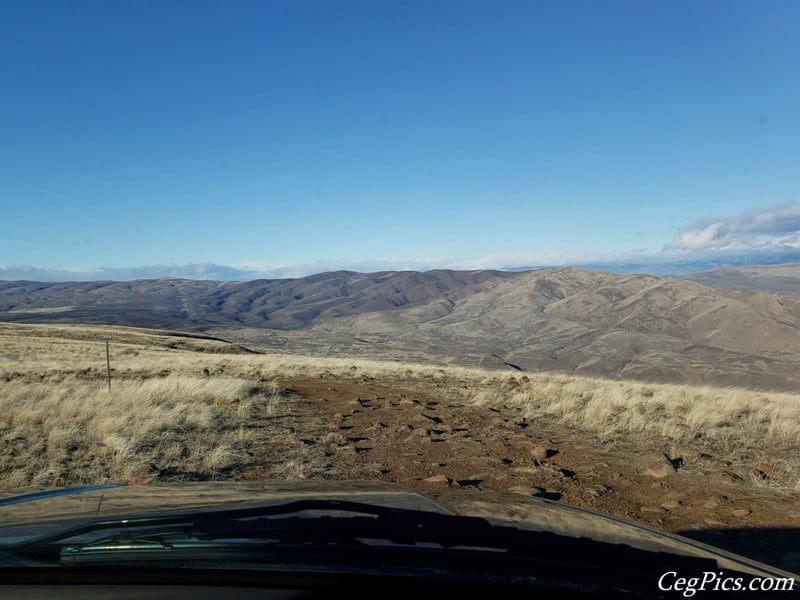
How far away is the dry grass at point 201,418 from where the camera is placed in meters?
7.74

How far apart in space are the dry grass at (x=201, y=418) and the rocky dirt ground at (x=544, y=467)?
0.50 m

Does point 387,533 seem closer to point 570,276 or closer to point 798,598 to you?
point 798,598

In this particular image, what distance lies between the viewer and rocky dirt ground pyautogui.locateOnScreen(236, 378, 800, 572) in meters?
5.99

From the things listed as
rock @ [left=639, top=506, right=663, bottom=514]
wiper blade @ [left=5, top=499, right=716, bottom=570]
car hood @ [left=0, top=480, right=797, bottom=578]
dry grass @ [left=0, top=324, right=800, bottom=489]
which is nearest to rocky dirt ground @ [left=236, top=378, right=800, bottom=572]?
rock @ [left=639, top=506, right=663, bottom=514]

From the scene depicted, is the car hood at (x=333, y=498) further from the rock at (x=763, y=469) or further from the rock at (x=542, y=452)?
the rock at (x=763, y=469)

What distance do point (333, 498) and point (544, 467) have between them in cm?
519

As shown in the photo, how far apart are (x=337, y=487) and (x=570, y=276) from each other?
16951 centimetres

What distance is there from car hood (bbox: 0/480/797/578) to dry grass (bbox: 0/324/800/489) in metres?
3.65

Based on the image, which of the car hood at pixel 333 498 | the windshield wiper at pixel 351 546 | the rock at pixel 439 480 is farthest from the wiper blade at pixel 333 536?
the rock at pixel 439 480

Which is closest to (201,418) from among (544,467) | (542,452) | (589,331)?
(542,452)

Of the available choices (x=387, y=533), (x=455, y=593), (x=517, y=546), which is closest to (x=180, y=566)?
(x=387, y=533)

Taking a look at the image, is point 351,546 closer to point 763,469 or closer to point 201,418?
point 763,469

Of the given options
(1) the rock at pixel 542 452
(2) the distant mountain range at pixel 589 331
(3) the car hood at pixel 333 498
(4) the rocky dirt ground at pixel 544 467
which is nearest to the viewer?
(3) the car hood at pixel 333 498

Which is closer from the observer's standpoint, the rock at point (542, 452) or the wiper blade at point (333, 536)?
the wiper blade at point (333, 536)
